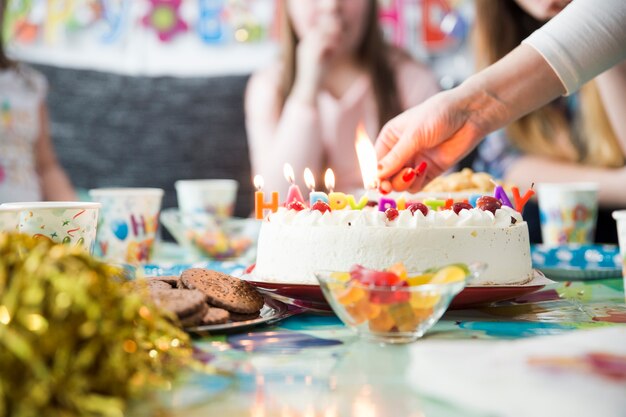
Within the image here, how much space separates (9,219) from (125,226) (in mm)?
Answer: 668

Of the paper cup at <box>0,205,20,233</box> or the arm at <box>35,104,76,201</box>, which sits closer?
the paper cup at <box>0,205,20,233</box>

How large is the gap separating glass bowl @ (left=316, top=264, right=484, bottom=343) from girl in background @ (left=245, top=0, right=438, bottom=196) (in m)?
2.48

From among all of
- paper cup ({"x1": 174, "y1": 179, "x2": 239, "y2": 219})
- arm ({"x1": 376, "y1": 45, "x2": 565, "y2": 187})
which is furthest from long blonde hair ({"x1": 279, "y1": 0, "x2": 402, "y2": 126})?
arm ({"x1": 376, "y1": 45, "x2": 565, "y2": 187})

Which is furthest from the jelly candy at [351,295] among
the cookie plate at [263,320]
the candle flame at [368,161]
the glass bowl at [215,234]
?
the glass bowl at [215,234]

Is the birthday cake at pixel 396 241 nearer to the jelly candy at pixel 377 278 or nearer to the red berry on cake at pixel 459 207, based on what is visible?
the red berry on cake at pixel 459 207

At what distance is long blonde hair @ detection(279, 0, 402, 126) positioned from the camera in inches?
137

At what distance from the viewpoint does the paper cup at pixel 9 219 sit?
32.2 inches

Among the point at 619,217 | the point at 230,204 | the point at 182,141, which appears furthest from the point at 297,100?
the point at 619,217

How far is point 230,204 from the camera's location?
6.45 feet

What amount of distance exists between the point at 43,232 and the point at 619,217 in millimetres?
815

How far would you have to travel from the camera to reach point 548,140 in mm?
3016

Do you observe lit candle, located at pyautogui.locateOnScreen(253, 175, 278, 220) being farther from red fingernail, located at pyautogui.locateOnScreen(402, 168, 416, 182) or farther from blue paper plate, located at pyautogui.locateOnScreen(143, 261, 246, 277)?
red fingernail, located at pyautogui.locateOnScreen(402, 168, 416, 182)

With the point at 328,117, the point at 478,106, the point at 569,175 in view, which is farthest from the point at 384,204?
the point at 328,117

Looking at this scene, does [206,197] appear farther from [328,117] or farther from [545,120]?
[545,120]
